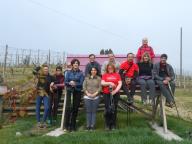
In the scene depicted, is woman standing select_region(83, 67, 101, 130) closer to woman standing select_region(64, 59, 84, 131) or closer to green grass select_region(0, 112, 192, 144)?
woman standing select_region(64, 59, 84, 131)

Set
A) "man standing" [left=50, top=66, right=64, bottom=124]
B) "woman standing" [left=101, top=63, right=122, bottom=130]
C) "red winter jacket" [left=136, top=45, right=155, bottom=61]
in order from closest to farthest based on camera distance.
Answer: "woman standing" [left=101, top=63, right=122, bottom=130], "red winter jacket" [left=136, top=45, right=155, bottom=61], "man standing" [left=50, top=66, right=64, bottom=124]

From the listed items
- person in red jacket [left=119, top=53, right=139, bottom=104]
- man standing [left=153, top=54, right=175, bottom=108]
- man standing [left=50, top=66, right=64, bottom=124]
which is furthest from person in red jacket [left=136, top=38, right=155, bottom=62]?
man standing [left=50, top=66, right=64, bottom=124]

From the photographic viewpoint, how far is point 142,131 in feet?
29.1

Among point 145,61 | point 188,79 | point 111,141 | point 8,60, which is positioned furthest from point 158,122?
point 188,79

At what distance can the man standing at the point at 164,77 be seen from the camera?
32.5 feet

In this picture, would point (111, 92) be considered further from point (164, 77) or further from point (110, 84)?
point (164, 77)

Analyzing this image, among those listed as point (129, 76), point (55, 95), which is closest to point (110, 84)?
point (129, 76)

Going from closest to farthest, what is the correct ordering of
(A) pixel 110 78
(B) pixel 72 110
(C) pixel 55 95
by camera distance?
(A) pixel 110 78 < (B) pixel 72 110 < (C) pixel 55 95

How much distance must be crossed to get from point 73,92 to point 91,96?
557 millimetres

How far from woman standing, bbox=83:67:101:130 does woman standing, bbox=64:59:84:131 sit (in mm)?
278

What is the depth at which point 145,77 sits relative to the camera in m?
10.1

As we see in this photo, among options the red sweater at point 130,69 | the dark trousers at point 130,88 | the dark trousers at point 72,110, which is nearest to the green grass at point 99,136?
the dark trousers at point 72,110

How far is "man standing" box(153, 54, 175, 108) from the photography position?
9.91 metres

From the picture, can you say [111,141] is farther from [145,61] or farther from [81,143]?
[145,61]
